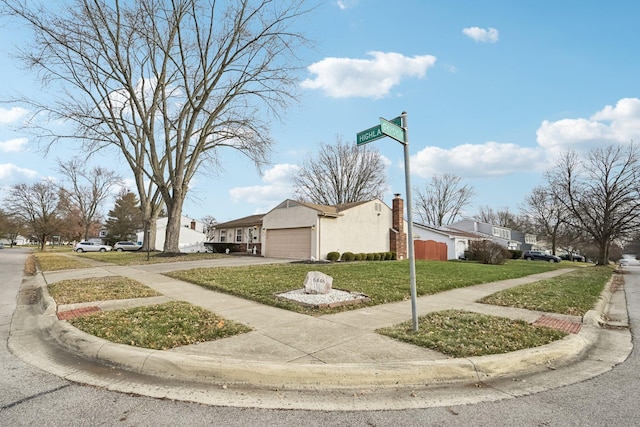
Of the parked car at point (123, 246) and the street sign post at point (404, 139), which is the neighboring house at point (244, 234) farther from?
the street sign post at point (404, 139)

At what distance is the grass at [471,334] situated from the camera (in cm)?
425

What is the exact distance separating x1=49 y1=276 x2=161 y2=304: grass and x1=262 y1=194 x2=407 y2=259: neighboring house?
39.3ft

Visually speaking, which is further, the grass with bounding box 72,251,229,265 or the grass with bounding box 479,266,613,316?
the grass with bounding box 72,251,229,265

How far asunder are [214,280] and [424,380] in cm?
794

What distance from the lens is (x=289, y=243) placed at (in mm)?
22641

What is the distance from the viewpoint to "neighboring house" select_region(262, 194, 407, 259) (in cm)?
2092

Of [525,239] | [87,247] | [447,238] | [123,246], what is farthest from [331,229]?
[525,239]

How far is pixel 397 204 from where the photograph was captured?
2505 cm

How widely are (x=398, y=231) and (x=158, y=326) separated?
21.5 m

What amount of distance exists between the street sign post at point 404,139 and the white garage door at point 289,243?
52.8ft

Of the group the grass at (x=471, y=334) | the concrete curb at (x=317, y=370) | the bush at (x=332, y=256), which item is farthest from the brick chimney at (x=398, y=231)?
the concrete curb at (x=317, y=370)

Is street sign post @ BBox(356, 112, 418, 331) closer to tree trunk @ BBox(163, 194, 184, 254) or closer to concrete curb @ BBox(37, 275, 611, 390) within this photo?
concrete curb @ BBox(37, 275, 611, 390)

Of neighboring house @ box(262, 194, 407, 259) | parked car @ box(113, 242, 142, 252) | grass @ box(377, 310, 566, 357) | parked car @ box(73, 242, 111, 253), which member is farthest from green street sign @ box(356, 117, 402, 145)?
parked car @ box(113, 242, 142, 252)

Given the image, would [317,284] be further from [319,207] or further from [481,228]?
[481,228]
